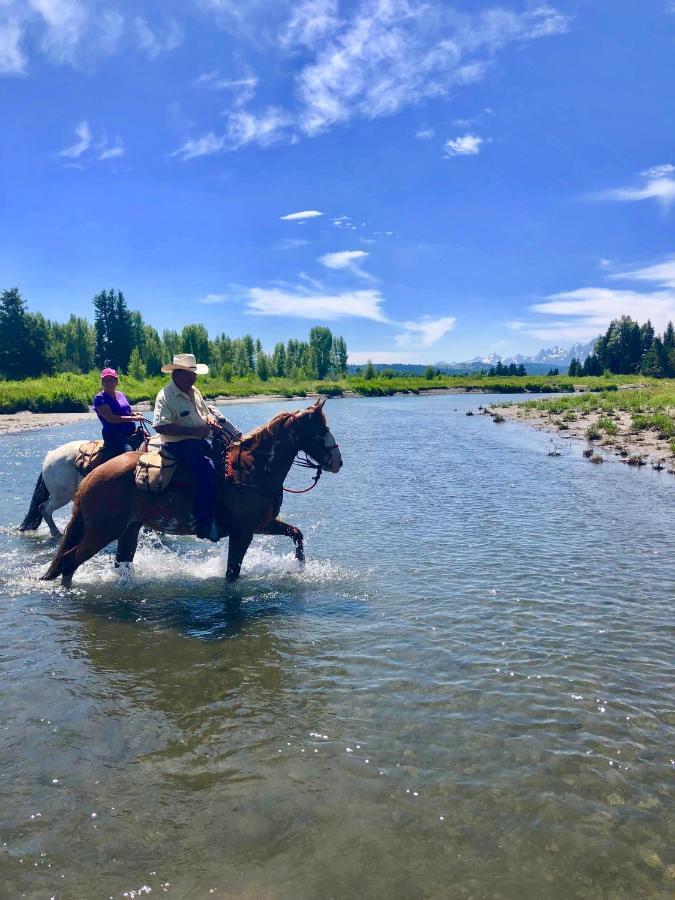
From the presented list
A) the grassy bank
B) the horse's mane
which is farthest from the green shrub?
the grassy bank

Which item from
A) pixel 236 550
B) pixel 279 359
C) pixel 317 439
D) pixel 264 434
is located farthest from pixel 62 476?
pixel 279 359

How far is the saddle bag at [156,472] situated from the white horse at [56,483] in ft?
13.2

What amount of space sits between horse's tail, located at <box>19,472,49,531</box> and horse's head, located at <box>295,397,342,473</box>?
629cm

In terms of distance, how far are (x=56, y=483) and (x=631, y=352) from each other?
5406 inches

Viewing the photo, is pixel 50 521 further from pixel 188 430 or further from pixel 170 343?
pixel 170 343

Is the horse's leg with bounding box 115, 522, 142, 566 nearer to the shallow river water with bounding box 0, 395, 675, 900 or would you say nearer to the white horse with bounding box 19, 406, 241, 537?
the shallow river water with bounding box 0, 395, 675, 900

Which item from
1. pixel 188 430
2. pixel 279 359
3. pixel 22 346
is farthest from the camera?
pixel 279 359

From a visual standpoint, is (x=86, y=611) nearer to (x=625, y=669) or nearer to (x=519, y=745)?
(x=519, y=745)

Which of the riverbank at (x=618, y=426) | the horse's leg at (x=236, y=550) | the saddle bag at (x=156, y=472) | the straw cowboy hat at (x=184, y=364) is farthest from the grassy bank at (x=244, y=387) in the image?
the horse's leg at (x=236, y=550)

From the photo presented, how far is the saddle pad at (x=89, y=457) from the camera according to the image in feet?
35.6

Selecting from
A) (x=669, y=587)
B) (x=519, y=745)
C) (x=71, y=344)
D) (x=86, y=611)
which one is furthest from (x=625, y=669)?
(x=71, y=344)

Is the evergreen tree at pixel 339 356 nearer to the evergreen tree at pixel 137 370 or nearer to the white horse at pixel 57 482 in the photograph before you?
the evergreen tree at pixel 137 370

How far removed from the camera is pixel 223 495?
328 inches

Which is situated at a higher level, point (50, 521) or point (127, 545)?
point (127, 545)
